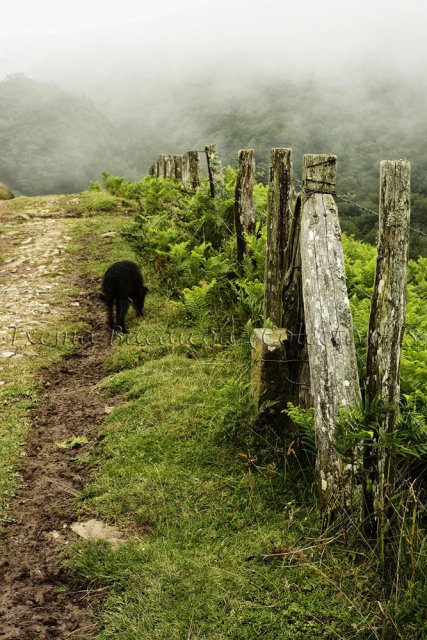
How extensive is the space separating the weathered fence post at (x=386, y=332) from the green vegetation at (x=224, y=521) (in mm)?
148

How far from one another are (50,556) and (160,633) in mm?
1107

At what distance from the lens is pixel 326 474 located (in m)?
3.40

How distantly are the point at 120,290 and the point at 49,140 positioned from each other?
6030 centimetres

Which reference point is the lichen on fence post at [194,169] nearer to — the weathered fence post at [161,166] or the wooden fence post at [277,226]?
the weathered fence post at [161,166]

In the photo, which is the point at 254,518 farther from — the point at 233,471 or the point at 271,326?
the point at 271,326

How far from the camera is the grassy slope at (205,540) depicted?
2895mm

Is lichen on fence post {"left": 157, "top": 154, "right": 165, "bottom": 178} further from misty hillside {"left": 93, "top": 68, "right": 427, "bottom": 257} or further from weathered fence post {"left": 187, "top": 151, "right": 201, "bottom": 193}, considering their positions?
misty hillside {"left": 93, "top": 68, "right": 427, "bottom": 257}

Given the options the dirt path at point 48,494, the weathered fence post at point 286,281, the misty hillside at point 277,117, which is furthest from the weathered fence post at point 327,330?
the misty hillside at point 277,117

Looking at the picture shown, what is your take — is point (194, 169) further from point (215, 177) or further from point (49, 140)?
point (49, 140)

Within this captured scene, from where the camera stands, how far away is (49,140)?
203ft

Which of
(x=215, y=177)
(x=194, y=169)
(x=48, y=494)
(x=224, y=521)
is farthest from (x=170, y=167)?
(x=224, y=521)

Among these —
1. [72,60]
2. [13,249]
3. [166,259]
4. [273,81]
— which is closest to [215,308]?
[166,259]

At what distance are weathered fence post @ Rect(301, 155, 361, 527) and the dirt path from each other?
1.65 meters

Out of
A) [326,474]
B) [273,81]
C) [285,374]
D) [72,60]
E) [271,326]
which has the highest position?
[72,60]
